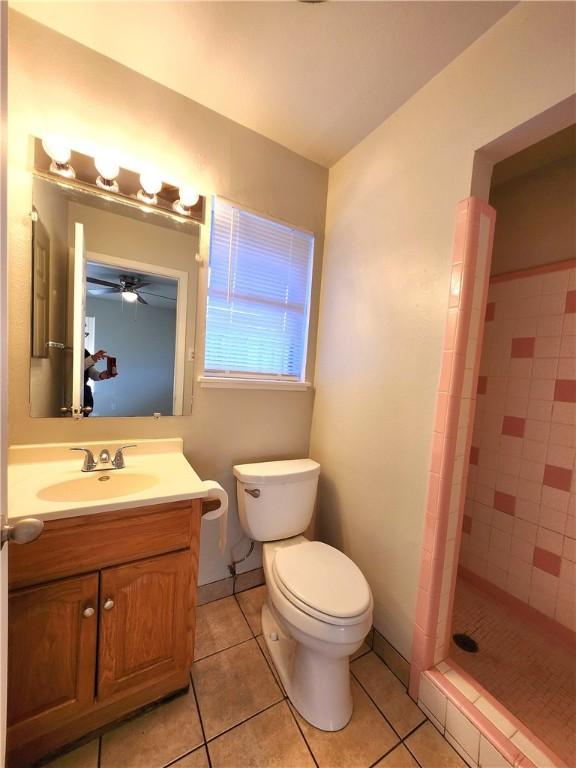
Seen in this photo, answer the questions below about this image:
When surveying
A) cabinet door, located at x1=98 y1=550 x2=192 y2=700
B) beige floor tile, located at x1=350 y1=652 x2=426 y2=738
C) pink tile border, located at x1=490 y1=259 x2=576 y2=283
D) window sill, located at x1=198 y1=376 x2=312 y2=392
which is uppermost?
pink tile border, located at x1=490 y1=259 x2=576 y2=283

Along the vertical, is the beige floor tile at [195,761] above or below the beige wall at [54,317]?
below

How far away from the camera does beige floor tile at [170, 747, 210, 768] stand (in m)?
0.94

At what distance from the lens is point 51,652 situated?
89 cm

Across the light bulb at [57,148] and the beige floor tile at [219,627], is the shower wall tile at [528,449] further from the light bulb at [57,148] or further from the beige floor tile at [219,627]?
the light bulb at [57,148]

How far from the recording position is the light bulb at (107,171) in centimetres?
120

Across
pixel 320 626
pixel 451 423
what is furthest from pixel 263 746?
pixel 451 423

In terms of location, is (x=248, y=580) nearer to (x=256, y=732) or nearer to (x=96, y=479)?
(x=256, y=732)

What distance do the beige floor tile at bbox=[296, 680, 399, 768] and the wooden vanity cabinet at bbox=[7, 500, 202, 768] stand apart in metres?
0.51

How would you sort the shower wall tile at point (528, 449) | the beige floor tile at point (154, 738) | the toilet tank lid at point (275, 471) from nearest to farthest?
the beige floor tile at point (154, 738) < the toilet tank lid at point (275, 471) < the shower wall tile at point (528, 449)

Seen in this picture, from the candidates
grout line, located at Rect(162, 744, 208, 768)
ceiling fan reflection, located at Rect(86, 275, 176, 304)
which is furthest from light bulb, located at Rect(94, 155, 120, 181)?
grout line, located at Rect(162, 744, 208, 768)

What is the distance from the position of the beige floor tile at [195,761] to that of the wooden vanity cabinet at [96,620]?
0.18 m

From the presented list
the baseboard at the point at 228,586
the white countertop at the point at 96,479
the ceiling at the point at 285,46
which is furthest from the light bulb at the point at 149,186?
the baseboard at the point at 228,586

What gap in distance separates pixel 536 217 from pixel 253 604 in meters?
2.64

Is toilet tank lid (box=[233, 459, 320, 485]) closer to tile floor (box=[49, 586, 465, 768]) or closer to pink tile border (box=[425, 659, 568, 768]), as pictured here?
tile floor (box=[49, 586, 465, 768])
